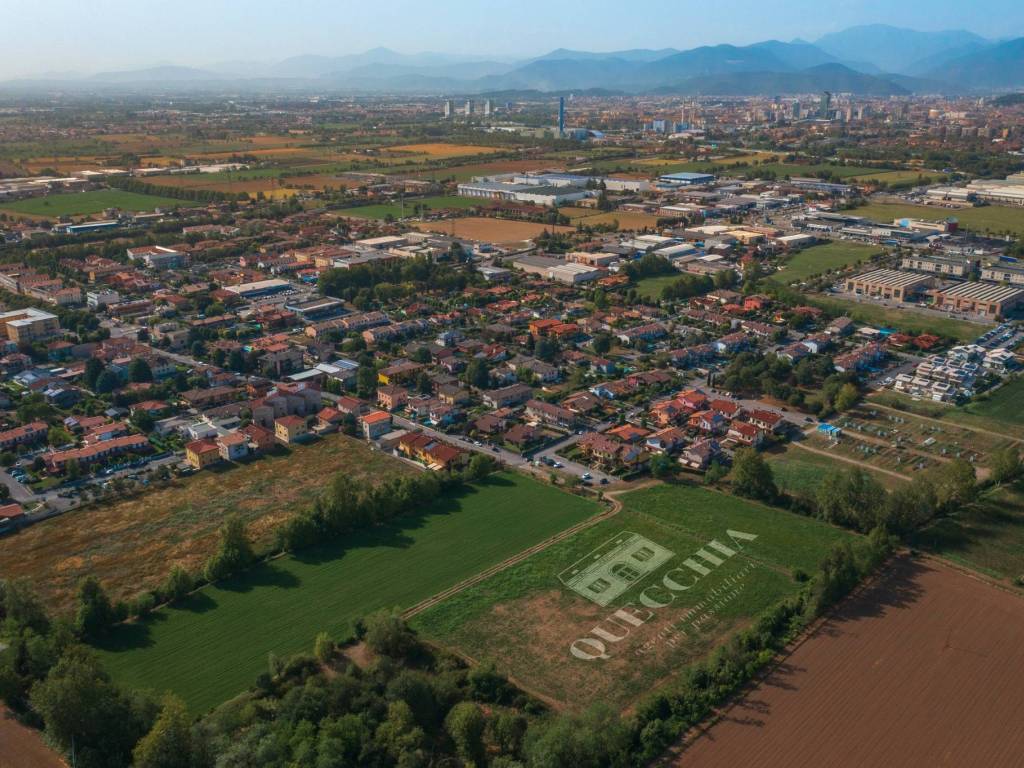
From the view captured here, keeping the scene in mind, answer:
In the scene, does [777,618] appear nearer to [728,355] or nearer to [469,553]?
[469,553]

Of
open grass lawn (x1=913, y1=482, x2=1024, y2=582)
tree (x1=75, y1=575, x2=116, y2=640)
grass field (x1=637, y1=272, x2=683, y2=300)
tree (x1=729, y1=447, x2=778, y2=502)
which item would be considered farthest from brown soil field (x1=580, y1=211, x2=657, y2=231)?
tree (x1=75, y1=575, x2=116, y2=640)

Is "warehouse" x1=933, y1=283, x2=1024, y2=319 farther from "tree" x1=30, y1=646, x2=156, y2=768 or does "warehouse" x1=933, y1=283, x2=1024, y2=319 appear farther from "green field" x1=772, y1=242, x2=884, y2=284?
"tree" x1=30, y1=646, x2=156, y2=768

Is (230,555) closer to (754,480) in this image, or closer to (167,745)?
(167,745)

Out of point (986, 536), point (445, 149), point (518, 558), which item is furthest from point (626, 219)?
point (518, 558)

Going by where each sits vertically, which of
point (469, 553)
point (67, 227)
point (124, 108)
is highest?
point (124, 108)

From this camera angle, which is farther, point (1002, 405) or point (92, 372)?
point (92, 372)

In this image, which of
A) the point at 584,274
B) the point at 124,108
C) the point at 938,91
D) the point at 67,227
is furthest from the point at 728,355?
the point at 938,91
